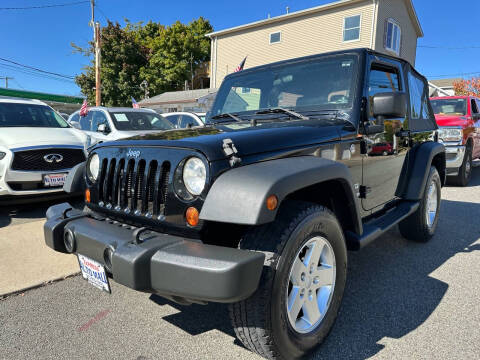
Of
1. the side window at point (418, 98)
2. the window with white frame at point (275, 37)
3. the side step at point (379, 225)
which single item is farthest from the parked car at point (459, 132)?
the window with white frame at point (275, 37)

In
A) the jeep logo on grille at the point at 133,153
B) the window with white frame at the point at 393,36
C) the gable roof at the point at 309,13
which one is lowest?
the jeep logo on grille at the point at 133,153

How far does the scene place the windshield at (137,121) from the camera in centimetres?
804

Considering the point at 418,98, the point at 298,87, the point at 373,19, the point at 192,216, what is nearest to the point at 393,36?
the point at 373,19

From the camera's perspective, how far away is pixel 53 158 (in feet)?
16.5

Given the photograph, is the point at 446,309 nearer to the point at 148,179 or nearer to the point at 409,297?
the point at 409,297

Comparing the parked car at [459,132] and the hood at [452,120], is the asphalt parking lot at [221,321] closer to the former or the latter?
the parked car at [459,132]

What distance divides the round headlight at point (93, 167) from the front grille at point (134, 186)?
158 millimetres

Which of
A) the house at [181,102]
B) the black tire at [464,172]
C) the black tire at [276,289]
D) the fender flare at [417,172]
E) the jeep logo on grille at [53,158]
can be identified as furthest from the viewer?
the house at [181,102]

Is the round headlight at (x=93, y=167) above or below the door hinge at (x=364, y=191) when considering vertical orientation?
above

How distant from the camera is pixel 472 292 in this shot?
279cm

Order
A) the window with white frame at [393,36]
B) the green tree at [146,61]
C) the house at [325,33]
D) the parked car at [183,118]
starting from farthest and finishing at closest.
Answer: the green tree at [146,61] < the window with white frame at [393,36] < the house at [325,33] < the parked car at [183,118]

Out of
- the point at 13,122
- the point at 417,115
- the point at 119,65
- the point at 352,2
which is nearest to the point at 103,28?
the point at 119,65

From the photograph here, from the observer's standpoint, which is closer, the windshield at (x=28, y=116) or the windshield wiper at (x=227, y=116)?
the windshield wiper at (x=227, y=116)

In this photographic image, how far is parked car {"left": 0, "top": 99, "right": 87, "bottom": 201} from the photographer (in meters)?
4.70
